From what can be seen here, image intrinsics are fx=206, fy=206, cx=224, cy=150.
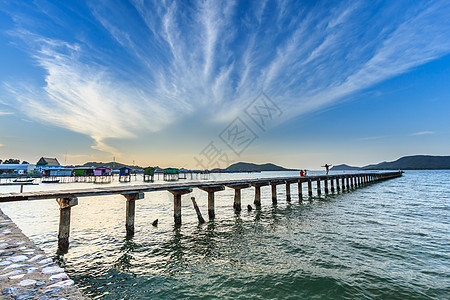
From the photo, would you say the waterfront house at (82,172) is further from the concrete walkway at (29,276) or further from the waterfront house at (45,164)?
the concrete walkway at (29,276)

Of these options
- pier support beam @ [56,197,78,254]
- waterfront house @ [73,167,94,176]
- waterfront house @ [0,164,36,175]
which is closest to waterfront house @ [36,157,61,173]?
waterfront house @ [0,164,36,175]

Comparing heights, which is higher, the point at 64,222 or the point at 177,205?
the point at 64,222

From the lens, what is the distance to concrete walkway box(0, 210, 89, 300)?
9.77 feet

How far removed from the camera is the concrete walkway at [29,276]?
2.98 metres

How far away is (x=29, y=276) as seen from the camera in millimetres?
3574

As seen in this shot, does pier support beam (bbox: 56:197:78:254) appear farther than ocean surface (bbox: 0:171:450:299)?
Yes

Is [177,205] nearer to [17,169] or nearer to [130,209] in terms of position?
[130,209]

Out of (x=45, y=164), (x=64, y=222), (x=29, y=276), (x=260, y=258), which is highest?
(x=45, y=164)

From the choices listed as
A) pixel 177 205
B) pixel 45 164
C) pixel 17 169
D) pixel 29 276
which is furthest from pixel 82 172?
pixel 29 276

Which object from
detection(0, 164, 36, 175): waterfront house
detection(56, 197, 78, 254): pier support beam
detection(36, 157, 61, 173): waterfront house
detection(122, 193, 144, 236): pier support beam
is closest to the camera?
detection(56, 197, 78, 254): pier support beam

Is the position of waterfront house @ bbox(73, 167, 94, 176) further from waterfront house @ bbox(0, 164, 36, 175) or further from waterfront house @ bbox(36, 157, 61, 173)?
waterfront house @ bbox(0, 164, 36, 175)

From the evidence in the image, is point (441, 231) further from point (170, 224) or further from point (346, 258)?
point (170, 224)

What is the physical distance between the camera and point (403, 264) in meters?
7.70

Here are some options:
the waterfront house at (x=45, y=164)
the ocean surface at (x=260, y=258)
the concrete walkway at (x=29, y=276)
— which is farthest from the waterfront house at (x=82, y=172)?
the concrete walkway at (x=29, y=276)
